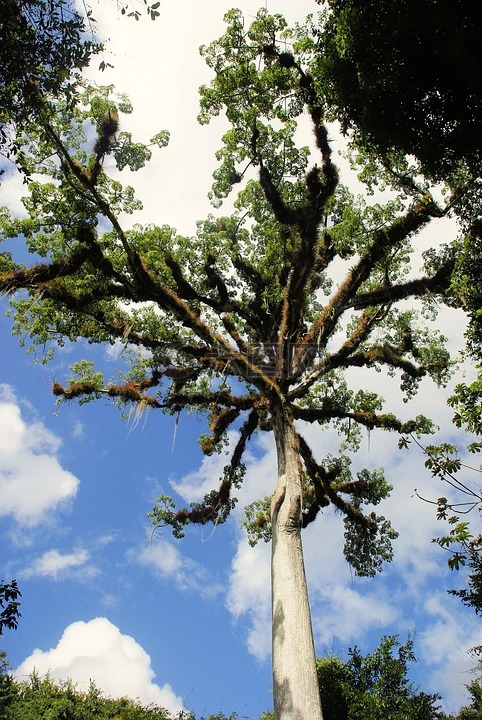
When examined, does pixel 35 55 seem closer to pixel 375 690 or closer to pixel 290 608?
pixel 290 608

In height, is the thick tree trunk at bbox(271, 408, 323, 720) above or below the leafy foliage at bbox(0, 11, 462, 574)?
below

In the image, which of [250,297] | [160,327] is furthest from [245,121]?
[160,327]

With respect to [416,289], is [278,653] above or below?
below

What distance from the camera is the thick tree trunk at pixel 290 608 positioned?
19.0 feet

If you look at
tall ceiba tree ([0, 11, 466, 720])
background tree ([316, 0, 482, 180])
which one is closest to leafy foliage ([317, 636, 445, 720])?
tall ceiba tree ([0, 11, 466, 720])

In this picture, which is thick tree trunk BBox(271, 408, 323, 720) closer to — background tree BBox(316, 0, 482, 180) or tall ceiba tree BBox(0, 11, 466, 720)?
tall ceiba tree BBox(0, 11, 466, 720)

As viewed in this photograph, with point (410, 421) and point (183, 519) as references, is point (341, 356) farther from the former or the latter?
point (183, 519)

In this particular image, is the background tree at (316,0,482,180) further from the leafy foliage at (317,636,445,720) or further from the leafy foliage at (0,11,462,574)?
the leafy foliage at (317,636,445,720)

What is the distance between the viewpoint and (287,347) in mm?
10969

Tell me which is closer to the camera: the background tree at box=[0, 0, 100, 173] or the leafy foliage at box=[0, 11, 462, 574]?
the background tree at box=[0, 0, 100, 173]

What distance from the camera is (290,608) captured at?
6703 millimetres

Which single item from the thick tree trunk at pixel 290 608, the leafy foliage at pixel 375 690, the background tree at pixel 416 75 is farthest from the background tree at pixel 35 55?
the leafy foliage at pixel 375 690

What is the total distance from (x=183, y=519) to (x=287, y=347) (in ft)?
18.5

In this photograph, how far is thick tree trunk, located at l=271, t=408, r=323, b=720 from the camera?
5789mm
